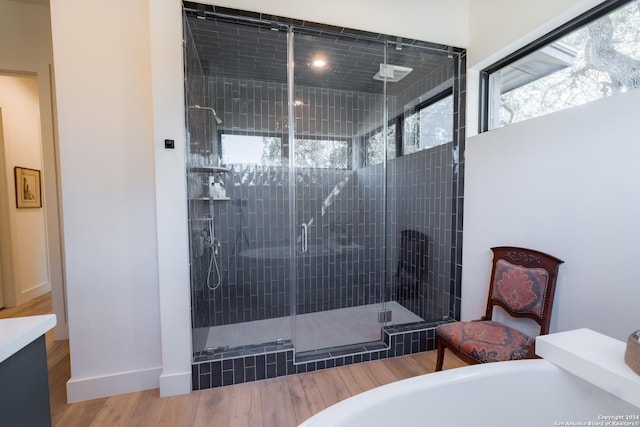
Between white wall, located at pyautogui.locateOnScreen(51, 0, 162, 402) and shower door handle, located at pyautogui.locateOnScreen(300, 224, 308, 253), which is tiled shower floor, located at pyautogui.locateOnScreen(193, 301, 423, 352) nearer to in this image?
white wall, located at pyautogui.locateOnScreen(51, 0, 162, 402)

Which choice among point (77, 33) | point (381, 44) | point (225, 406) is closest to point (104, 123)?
point (77, 33)

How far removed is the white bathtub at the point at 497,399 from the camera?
2.81 ft

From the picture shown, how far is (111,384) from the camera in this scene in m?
1.74

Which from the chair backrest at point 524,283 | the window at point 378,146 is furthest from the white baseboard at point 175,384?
the window at point 378,146

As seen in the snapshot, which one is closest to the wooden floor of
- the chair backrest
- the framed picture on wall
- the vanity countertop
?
the chair backrest

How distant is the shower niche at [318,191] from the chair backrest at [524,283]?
1.77ft

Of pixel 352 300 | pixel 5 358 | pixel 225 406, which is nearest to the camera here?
pixel 5 358

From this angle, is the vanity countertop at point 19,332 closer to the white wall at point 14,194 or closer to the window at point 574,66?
the window at point 574,66

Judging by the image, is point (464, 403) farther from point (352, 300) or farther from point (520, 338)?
point (352, 300)

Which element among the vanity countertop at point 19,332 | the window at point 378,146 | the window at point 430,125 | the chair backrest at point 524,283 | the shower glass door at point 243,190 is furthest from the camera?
the window at point 378,146

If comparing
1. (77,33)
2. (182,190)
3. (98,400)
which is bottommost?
(98,400)

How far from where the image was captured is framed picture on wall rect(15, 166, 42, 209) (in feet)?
10.7

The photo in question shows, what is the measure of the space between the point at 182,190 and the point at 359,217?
75.7 inches

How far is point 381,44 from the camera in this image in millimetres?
2246
